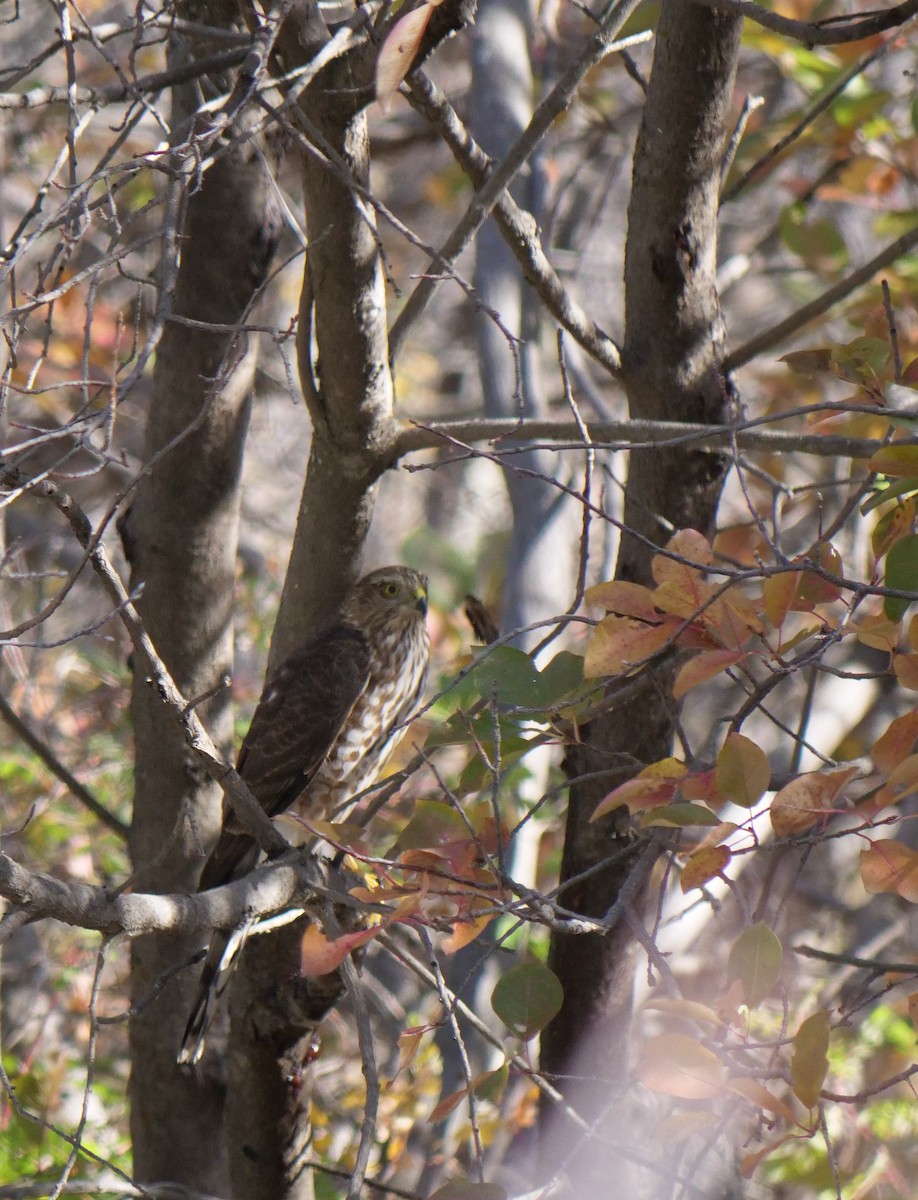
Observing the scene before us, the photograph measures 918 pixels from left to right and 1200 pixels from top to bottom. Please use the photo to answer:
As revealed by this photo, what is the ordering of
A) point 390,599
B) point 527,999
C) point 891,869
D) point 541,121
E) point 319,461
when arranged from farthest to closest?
point 390,599 → point 319,461 → point 541,121 → point 527,999 → point 891,869

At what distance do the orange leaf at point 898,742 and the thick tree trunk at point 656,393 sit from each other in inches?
19.5

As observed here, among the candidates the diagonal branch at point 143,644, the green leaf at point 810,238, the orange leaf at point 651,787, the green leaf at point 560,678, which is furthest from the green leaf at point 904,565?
the green leaf at point 810,238

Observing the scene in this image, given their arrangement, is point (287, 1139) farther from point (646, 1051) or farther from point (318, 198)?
point (318, 198)

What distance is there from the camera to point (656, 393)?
238 centimetres

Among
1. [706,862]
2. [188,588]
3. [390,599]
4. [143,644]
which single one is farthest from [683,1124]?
[390,599]

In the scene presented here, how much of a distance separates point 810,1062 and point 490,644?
0.77 m

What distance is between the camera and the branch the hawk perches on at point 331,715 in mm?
2840

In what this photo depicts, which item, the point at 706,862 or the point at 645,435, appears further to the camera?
the point at 645,435

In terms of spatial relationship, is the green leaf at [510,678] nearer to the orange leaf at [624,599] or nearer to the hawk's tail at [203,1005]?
the orange leaf at [624,599]

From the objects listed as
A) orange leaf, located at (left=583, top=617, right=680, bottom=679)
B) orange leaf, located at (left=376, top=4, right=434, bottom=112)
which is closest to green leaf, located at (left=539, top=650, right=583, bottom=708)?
orange leaf, located at (left=583, top=617, right=680, bottom=679)

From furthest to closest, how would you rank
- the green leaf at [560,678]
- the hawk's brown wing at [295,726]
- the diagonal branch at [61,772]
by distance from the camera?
the hawk's brown wing at [295,726] < the diagonal branch at [61,772] < the green leaf at [560,678]

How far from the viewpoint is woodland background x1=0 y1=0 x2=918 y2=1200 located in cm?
167

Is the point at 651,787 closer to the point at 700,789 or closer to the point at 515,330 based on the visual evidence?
the point at 700,789

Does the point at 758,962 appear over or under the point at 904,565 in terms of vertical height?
under
